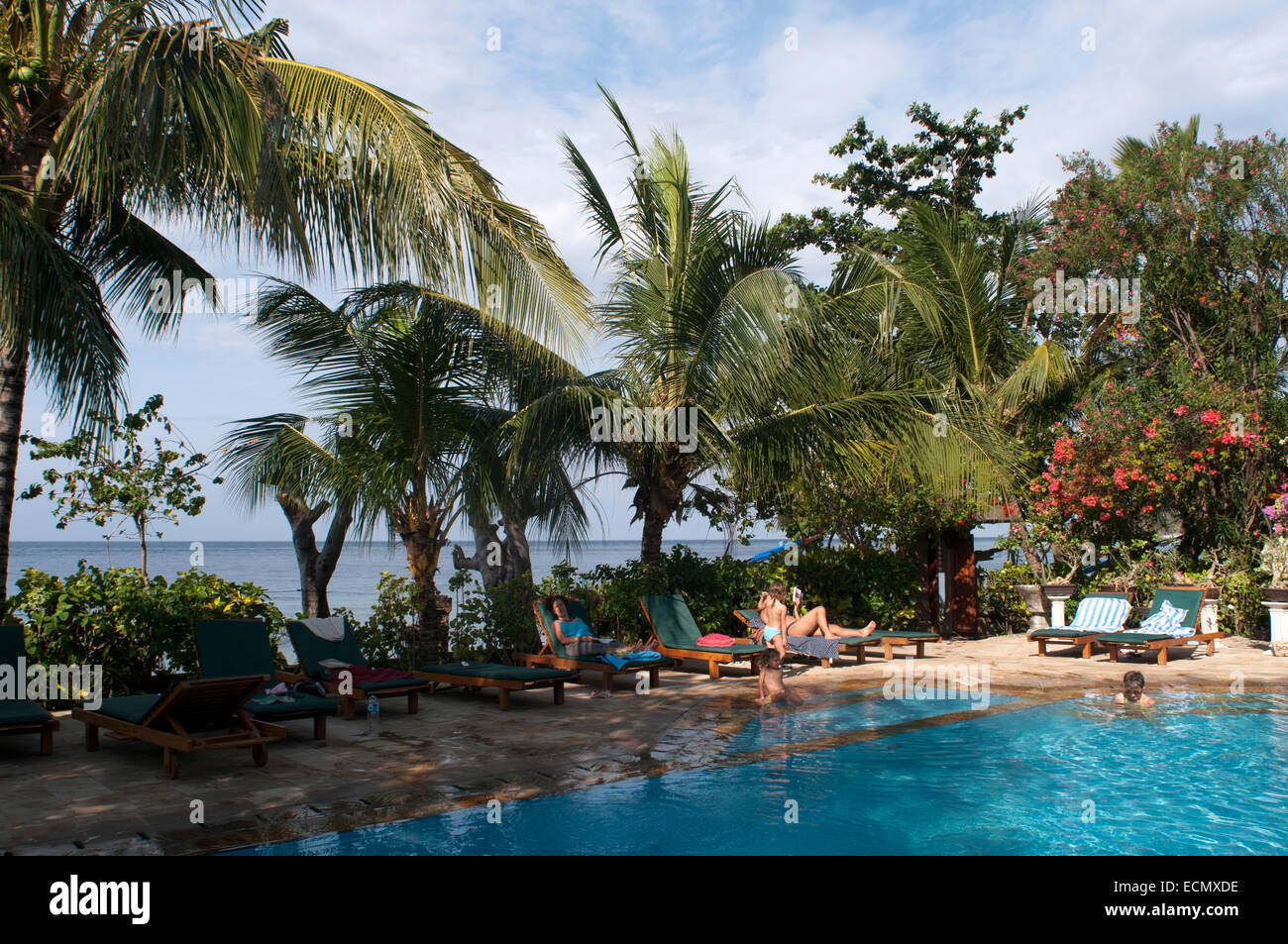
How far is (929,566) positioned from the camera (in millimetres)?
17641

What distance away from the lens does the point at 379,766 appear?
21.7 feet

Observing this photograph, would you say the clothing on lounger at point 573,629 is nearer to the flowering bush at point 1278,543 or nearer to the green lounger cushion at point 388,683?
the green lounger cushion at point 388,683

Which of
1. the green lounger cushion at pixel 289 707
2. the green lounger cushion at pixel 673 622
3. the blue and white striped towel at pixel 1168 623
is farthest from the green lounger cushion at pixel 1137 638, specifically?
the green lounger cushion at pixel 289 707

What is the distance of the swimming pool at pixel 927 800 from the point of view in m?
5.29

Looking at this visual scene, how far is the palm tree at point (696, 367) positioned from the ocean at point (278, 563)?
2301cm

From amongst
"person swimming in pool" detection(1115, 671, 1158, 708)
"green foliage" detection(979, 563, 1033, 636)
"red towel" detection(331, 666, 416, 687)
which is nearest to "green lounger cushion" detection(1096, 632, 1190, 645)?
"person swimming in pool" detection(1115, 671, 1158, 708)

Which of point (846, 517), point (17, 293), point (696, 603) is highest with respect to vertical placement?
point (17, 293)

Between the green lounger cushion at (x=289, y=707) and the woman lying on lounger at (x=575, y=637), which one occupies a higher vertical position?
the woman lying on lounger at (x=575, y=637)

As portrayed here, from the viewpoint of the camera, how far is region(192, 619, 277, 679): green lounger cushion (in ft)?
25.5

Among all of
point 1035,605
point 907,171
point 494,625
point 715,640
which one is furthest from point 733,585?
point 907,171

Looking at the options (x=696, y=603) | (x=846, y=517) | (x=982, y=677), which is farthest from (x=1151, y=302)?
(x=696, y=603)

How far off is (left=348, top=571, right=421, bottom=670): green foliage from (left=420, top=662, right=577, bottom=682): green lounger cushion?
122cm
